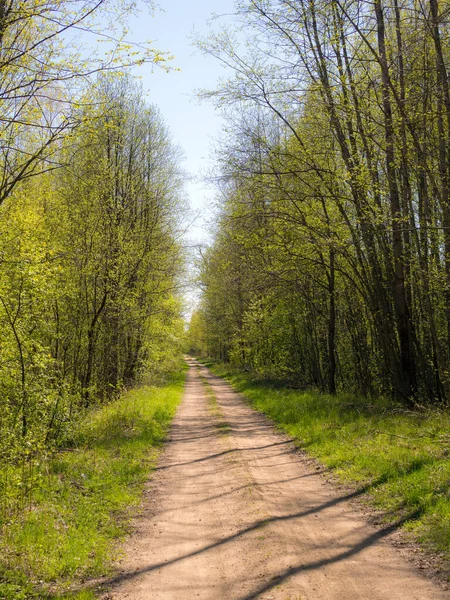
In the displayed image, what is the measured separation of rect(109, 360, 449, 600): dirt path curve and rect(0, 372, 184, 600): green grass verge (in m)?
0.33

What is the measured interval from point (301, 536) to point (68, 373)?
38.5ft

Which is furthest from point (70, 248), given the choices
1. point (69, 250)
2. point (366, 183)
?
point (366, 183)

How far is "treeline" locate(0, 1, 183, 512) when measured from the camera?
24.6 ft

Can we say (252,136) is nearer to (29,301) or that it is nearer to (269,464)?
(29,301)

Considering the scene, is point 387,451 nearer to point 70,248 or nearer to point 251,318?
point 70,248

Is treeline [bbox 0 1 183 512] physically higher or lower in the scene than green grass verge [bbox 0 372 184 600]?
higher

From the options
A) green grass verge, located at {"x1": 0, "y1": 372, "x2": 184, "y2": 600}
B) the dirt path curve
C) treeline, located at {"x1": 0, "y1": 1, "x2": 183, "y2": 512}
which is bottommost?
the dirt path curve

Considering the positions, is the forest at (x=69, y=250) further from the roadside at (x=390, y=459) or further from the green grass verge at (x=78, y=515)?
the roadside at (x=390, y=459)

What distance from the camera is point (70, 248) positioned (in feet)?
50.5

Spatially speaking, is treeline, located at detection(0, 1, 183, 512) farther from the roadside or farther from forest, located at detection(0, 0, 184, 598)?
the roadside

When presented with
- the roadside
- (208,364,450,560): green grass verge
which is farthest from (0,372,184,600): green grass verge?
(208,364,450,560): green grass verge

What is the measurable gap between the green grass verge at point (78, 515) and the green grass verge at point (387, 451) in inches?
135

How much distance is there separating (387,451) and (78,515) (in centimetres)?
512

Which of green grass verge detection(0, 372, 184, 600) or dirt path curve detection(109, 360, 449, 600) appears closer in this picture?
dirt path curve detection(109, 360, 449, 600)
